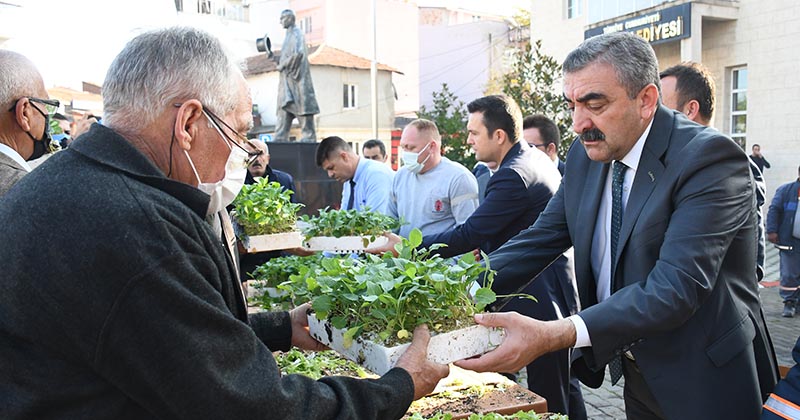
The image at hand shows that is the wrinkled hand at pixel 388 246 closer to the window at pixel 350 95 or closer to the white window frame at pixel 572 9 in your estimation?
the white window frame at pixel 572 9

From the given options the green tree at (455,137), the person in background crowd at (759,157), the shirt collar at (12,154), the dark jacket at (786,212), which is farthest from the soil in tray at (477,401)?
the person in background crowd at (759,157)

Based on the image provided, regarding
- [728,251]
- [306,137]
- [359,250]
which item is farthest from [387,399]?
[306,137]

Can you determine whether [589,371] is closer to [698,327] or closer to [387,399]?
[698,327]

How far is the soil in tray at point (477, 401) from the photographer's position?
258 cm

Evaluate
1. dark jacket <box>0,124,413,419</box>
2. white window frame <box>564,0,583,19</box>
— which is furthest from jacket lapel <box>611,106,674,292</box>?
white window frame <box>564,0,583,19</box>

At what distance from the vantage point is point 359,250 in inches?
175

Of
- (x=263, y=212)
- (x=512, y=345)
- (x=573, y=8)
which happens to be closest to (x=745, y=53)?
(x=573, y=8)

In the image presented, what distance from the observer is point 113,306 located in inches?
52.6

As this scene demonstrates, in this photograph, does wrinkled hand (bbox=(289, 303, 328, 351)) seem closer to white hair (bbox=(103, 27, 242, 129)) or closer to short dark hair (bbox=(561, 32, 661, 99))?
white hair (bbox=(103, 27, 242, 129))

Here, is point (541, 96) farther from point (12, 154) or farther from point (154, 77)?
point (154, 77)

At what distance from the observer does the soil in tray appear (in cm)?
258

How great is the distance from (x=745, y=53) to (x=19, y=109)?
53.8 feet

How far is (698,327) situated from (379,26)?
42565 millimetres

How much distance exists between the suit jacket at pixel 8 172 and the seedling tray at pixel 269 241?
1.52 metres
